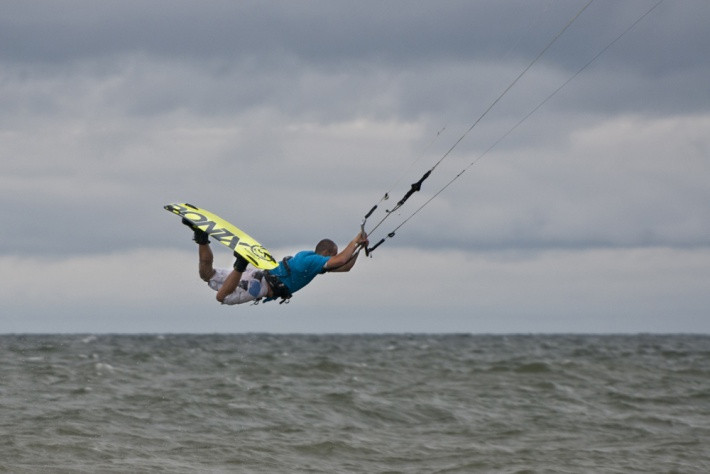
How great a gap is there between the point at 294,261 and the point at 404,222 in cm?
173

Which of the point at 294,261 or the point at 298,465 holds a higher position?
the point at 294,261

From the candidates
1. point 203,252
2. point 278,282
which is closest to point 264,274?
point 278,282

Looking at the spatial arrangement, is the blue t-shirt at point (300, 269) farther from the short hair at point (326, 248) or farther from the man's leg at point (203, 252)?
the man's leg at point (203, 252)

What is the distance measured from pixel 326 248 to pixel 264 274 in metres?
0.97

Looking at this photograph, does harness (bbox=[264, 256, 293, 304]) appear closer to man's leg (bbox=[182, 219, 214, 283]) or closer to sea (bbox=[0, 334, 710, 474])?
man's leg (bbox=[182, 219, 214, 283])

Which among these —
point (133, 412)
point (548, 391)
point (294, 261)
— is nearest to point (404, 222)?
point (294, 261)

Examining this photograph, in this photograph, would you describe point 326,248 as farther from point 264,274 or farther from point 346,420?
point 346,420

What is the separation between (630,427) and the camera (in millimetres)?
28016

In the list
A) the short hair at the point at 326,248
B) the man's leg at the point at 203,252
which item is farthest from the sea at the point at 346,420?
the short hair at the point at 326,248

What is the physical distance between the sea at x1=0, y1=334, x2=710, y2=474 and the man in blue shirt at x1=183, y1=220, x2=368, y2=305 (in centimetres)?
768

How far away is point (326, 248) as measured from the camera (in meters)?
14.2

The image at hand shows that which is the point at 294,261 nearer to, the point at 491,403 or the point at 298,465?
the point at 298,465

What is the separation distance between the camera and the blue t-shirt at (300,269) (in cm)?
1383

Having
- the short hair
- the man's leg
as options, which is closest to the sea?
the man's leg
